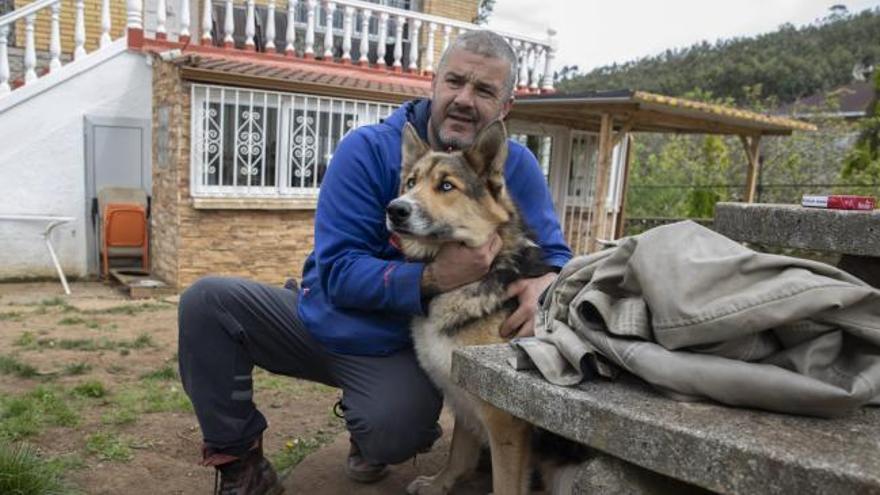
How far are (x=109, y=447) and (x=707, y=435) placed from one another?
286cm

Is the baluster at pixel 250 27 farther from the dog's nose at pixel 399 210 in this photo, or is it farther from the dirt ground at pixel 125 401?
the dog's nose at pixel 399 210

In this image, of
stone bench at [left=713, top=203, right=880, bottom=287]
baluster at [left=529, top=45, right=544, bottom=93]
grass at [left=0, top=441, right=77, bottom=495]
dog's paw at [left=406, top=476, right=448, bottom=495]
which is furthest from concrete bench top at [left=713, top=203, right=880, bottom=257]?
baluster at [left=529, top=45, right=544, bottom=93]

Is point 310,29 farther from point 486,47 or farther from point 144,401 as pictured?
point 486,47

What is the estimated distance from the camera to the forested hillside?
3222 cm

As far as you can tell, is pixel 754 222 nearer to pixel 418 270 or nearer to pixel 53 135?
pixel 418 270

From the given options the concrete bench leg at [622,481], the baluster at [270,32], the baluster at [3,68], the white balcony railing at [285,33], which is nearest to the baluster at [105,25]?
the white balcony railing at [285,33]

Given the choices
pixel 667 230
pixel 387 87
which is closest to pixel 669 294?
pixel 667 230

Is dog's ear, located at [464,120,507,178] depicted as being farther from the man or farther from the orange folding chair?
the orange folding chair

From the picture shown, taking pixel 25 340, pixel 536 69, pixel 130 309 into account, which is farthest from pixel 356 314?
pixel 536 69

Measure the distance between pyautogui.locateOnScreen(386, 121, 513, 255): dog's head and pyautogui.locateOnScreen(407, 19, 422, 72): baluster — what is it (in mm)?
7837

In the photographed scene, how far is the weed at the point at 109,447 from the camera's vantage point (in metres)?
2.89

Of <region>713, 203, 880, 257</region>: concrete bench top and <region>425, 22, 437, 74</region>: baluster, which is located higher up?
<region>425, 22, 437, 74</region>: baluster

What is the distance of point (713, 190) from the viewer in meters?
13.5

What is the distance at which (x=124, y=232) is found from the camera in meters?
8.02
